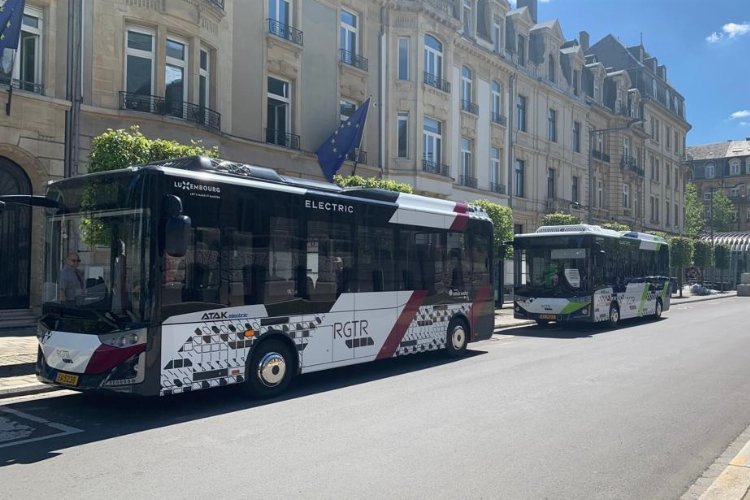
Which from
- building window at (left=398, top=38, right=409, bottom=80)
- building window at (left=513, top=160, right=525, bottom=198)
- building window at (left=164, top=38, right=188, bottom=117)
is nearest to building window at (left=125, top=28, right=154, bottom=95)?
building window at (left=164, top=38, right=188, bottom=117)

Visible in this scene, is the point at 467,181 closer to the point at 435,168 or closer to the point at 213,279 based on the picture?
the point at 435,168

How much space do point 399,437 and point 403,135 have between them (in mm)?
20727

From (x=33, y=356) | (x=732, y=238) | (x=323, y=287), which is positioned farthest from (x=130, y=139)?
(x=732, y=238)

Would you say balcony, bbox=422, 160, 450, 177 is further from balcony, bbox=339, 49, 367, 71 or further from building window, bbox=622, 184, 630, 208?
building window, bbox=622, 184, 630, 208

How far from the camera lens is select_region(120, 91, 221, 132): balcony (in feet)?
54.4

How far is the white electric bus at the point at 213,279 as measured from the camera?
24.6 feet

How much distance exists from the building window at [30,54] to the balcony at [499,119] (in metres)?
22.5

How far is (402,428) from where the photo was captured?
284 inches

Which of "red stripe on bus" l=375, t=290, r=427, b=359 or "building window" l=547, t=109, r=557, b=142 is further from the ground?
"building window" l=547, t=109, r=557, b=142

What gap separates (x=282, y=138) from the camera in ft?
71.2

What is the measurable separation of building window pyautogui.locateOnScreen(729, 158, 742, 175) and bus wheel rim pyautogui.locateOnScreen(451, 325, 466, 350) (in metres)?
92.8

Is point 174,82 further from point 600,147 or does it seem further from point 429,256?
point 600,147

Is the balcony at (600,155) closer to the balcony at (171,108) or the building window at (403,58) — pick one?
the building window at (403,58)

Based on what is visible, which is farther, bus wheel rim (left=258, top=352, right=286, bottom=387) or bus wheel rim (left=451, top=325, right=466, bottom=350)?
bus wheel rim (left=451, top=325, right=466, bottom=350)
